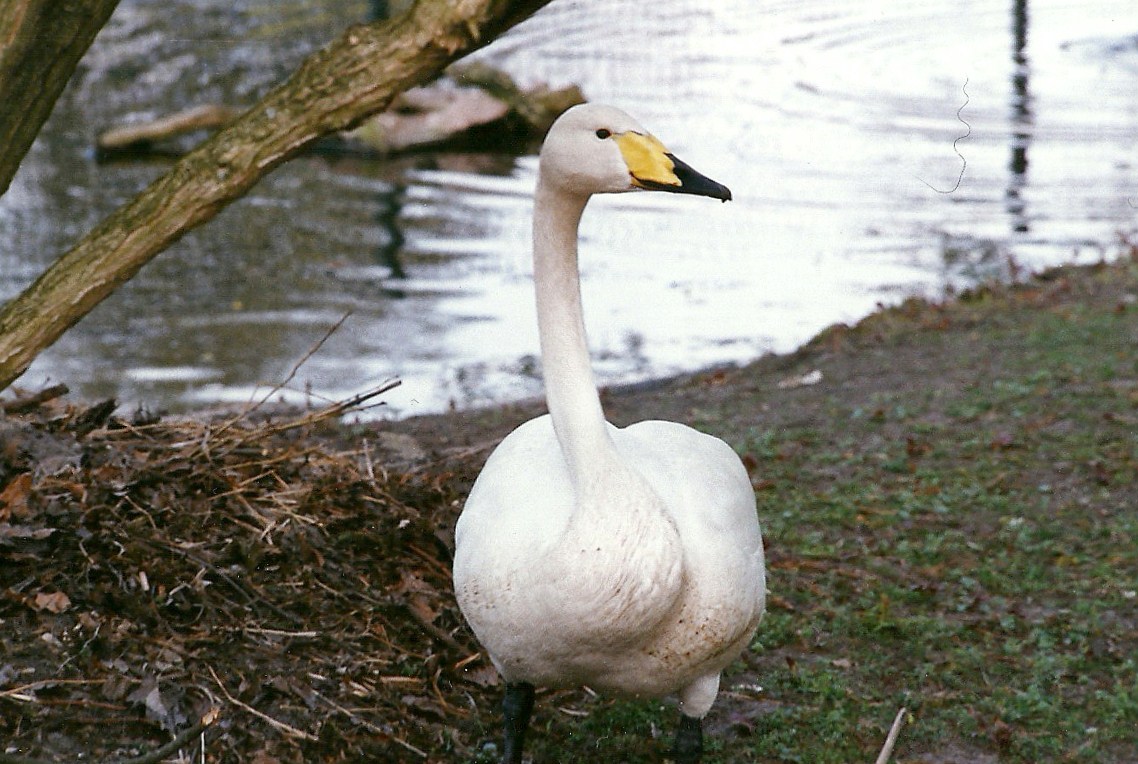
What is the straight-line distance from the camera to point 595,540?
358 cm

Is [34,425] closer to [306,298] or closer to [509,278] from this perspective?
[306,298]

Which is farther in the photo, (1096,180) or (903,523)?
(1096,180)

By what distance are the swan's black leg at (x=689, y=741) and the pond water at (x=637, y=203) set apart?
14.9 feet

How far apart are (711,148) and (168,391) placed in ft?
23.9

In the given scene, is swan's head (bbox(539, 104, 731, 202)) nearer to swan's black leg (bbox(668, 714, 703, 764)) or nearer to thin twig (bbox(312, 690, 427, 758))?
swan's black leg (bbox(668, 714, 703, 764))

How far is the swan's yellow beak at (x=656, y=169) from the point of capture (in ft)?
11.6

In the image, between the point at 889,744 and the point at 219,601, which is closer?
the point at 889,744

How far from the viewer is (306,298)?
1050 centimetres

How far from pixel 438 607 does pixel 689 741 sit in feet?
3.50

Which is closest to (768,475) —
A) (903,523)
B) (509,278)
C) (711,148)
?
(903,523)

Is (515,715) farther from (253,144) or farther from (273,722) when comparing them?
(253,144)

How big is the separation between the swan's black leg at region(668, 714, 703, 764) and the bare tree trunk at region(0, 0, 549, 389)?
6.19ft

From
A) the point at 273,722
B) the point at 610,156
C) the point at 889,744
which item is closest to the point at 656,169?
the point at 610,156

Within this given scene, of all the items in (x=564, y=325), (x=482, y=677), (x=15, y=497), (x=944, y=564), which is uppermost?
(x=564, y=325)
